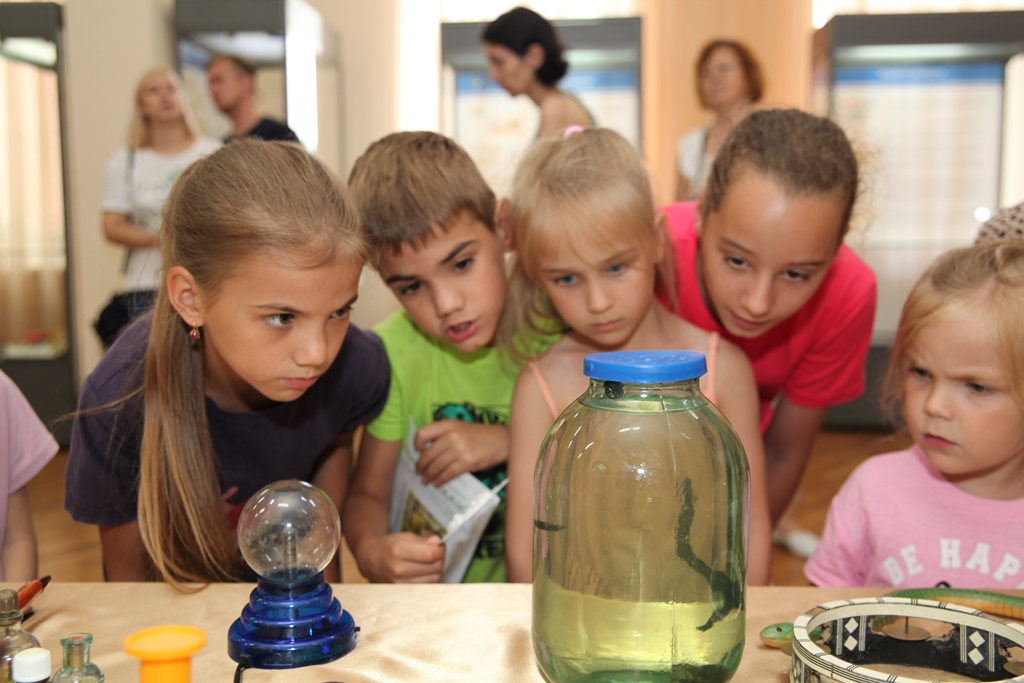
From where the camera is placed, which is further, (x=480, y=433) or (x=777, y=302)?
(x=480, y=433)

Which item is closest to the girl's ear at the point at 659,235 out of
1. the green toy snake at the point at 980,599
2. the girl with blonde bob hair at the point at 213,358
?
the girl with blonde bob hair at the point at 213,358

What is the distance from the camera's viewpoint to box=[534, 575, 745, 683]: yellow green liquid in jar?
2.65ft

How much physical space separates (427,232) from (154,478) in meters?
0.60

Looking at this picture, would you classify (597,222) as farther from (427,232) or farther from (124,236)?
(124,236)

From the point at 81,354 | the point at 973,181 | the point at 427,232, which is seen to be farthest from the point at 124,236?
the point at 973,181

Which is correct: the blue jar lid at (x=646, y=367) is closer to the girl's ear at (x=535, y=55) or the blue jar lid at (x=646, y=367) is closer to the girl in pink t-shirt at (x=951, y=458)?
the girl in pink t-shirt at (x=951, y=458)

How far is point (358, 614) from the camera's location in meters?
1.04

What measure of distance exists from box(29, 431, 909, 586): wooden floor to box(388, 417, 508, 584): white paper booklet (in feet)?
3.46

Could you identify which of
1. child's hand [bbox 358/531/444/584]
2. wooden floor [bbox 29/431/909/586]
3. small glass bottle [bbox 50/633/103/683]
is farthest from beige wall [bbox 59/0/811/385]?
small glass bottle [bbox 50/633/103/683]

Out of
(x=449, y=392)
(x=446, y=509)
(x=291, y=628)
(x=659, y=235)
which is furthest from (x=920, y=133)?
(x=291, y=628)

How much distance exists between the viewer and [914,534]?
4.57 ft

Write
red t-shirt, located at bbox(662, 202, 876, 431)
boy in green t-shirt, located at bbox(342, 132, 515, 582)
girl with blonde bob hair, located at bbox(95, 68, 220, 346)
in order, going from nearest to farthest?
boy in green t-shirt, located at bbox(342, 132, 515, 582)
red t-shirt, located at bbox(662, 202, 876, 431)
girl with blonde bob hair, located at bbox(95, 68, 220, 346)

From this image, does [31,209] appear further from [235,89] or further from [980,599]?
[980,599]

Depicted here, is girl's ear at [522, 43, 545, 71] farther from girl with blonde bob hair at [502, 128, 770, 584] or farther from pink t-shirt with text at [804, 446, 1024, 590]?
pink t-shirt with text at [804, 446, 1024, 590]
